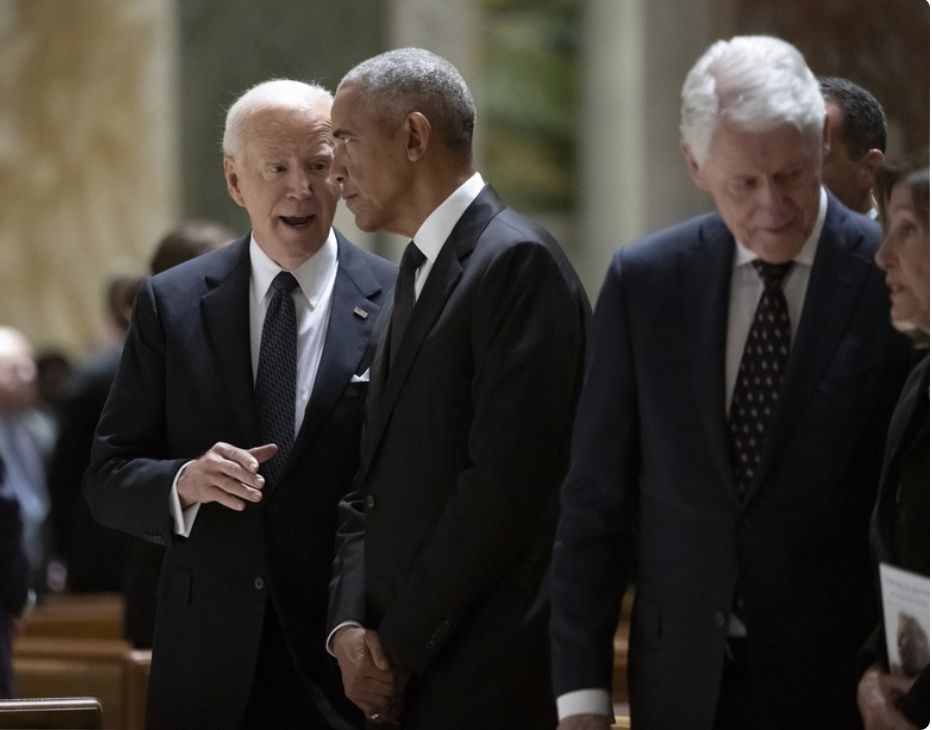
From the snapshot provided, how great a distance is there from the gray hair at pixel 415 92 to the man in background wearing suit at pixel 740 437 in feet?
1.98

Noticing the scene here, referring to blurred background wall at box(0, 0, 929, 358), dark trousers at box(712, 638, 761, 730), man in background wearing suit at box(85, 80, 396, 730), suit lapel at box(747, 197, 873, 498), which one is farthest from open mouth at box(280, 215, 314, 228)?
blurred background wall at box(0, 0, 929, 358)

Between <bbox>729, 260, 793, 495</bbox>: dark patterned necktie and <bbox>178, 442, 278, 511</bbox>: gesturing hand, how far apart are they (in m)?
1.02

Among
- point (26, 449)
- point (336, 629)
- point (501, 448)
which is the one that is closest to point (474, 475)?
point (501, 448)

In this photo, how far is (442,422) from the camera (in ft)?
11.1

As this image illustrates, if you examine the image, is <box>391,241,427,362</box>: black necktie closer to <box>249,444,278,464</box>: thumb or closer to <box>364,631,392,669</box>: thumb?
<box>249,444,278,464</box>: thumb

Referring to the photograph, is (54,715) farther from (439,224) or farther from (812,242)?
(812,242)

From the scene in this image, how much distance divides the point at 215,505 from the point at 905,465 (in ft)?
5.33

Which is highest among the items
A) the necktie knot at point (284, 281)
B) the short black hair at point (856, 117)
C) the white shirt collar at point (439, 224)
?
the short black hair at point (856, 117)

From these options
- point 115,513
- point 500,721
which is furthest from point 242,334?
point 500,721

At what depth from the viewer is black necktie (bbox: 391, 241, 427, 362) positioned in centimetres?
350

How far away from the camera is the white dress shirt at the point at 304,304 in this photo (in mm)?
3818

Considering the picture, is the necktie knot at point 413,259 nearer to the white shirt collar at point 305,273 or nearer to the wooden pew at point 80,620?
the white shirt collar at point 305,273

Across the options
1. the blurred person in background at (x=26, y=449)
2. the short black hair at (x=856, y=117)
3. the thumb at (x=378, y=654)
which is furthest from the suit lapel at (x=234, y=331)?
the blurred person in background at (x=26, y=449)

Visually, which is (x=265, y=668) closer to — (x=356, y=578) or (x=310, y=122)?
(x=356, y=578)
